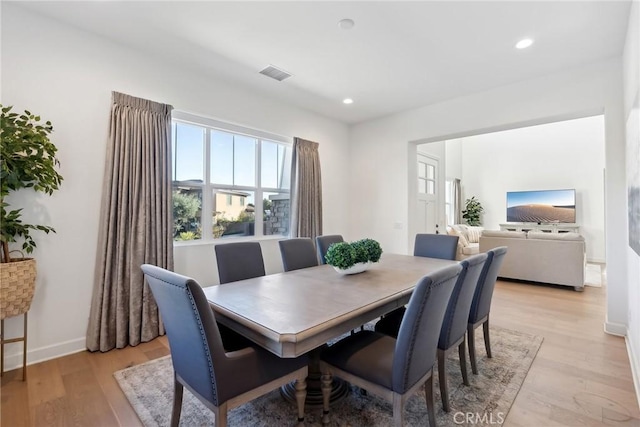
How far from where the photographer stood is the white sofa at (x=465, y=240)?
628cm

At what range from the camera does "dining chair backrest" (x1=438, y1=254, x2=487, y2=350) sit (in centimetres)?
177

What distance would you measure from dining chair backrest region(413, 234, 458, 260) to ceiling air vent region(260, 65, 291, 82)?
2.45 m

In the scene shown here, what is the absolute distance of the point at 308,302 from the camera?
170 cm

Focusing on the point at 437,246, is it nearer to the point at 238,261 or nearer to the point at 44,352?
the point at 238,261

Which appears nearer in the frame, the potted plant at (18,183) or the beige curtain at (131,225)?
the potted plant at (18,183)

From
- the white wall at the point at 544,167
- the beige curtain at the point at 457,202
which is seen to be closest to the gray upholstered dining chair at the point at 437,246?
the beige curtain at the point at 457,202

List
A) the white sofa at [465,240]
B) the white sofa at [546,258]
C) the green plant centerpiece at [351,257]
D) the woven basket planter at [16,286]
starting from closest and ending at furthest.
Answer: the woven basket planter at [16,286] < the green plant centerpiece at [351,257] < the white sofa at [546,258] < the white sofa at [465,240]

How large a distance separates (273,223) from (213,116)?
5.40ft

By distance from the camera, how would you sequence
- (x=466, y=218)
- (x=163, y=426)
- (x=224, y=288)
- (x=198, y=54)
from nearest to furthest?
(x=163, y=426), (x=224, y=288), (x=198, y=54), (x=466, y=218)

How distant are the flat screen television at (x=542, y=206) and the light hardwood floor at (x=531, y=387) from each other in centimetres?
551

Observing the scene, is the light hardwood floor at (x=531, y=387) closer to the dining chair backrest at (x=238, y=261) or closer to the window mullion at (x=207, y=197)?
the dining chair backrest at (x=238, y=261)

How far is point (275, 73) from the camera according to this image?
341 centimetres

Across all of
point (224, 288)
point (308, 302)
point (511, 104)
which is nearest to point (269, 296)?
point (308, 302)

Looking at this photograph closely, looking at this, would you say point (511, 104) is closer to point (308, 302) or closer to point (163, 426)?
point (308, 302)
